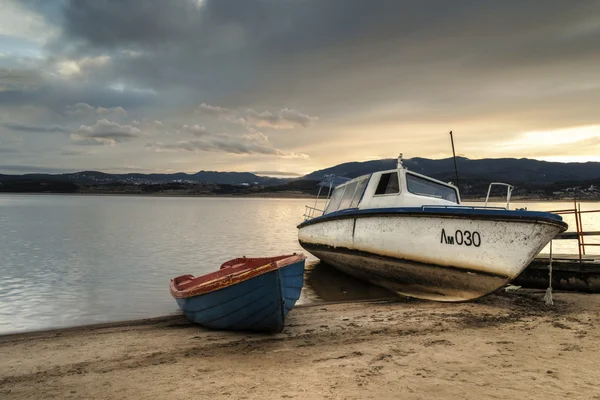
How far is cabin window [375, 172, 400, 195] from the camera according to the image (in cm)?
1238

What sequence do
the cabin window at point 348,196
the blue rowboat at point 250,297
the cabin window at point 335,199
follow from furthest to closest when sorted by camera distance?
1. the cabin window at point 335,199
2. the cabin window at point 348,196
3. the blue rowboat at point 250,297

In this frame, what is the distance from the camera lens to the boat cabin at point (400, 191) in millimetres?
11938

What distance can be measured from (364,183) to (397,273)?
3.68 m

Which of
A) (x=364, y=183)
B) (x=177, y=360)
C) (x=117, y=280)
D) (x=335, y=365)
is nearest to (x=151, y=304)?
(x=117, y=280)

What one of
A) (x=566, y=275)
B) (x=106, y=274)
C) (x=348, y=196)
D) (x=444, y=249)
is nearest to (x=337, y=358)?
(x=444, y=249)

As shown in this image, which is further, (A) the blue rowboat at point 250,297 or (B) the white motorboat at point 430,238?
(B) the white motorboat at point 430,238

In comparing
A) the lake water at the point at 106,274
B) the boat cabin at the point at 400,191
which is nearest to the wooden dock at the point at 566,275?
the boat cabin at the point at 400,191

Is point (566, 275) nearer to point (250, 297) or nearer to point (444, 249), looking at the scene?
point (444, 249)

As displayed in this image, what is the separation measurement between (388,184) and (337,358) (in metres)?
7.26

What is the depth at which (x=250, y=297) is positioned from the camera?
757 cm

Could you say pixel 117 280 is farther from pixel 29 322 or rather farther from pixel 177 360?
pixel 177 360

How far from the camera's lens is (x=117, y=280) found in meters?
17.1

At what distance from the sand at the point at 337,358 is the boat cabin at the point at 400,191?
11.1 ft

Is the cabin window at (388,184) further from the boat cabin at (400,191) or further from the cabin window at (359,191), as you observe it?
the cabin window at (359,191)
